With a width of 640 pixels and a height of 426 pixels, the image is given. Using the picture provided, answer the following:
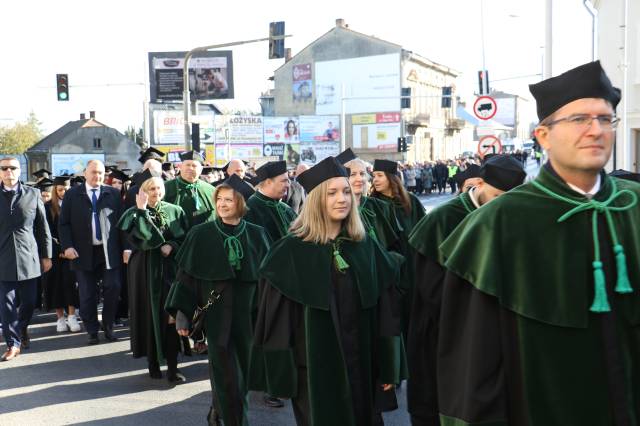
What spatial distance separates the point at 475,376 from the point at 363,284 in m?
1.99

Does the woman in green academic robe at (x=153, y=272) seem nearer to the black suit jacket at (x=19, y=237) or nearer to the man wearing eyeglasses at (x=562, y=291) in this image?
the black suit jacket at (x=19, y=237)

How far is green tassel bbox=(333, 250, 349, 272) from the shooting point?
4699 millimetres

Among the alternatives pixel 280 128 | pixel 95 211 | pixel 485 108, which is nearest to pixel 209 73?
pixel 280 128

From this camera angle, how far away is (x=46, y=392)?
777cm

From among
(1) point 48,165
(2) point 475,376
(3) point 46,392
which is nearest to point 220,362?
(3) point 46,392

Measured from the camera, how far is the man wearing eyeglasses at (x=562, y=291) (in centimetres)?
271

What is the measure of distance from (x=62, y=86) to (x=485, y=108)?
1739cm

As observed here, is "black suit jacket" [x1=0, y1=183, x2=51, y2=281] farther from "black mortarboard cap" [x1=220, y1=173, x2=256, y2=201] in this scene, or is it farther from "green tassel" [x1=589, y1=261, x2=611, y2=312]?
"green tassel" [x1=589, y1=261, x2=611, y2=312]

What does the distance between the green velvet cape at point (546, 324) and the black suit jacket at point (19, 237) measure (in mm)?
7519

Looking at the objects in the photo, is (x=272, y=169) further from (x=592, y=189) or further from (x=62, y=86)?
A: (x=62, y=86)

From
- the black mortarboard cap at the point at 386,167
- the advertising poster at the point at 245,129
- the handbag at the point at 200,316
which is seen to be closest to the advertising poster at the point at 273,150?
the advertising poster at the point at 245,129

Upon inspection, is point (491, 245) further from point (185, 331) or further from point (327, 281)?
point (185, 331)

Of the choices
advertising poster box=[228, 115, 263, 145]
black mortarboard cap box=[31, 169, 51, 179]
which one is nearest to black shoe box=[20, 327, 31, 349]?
black mortarboard cap box=[31, 169, 51, 179]

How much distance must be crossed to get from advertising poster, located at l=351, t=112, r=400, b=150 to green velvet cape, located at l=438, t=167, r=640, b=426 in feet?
214
